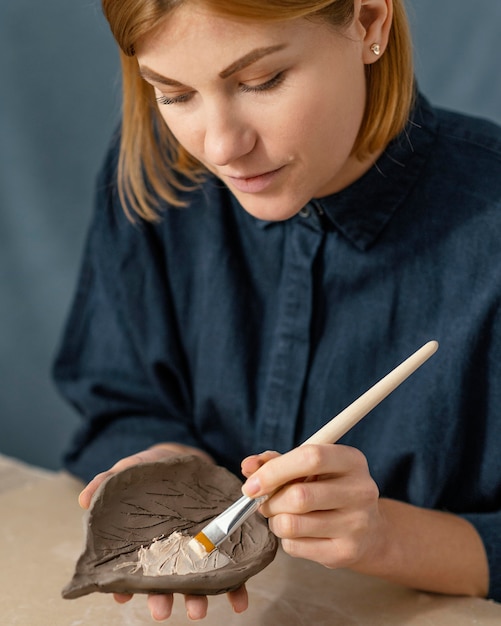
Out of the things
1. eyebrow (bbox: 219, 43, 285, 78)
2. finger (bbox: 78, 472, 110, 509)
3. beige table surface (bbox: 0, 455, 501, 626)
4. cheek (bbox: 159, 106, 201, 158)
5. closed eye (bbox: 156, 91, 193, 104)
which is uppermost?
eyebrow (bbox: 219, 43, 285, 78)

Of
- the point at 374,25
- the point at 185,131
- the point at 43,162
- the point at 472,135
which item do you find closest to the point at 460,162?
the point at 472,135

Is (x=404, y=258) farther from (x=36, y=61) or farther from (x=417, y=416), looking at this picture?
(x=36, y=61)

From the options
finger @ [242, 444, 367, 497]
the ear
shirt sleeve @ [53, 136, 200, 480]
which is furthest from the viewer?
shirt sleeve @ [53, 136, 200, 480]

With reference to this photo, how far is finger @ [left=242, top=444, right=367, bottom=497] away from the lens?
2.15ft

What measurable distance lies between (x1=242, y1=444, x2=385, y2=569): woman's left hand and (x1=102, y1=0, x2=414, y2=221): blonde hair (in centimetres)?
31

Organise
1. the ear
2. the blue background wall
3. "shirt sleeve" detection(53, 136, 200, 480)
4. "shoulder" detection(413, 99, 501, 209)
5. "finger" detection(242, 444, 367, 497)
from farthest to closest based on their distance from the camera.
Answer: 1. the blue background wall
2. "shirt sleeve" detection(53, 136, 200, 480)
3. "shoulder" detection(413, 99, 501, 209)
4. the ear
5. "finger" detection(242, 444, 367, 497)

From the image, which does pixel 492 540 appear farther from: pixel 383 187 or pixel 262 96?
pixel 262 96

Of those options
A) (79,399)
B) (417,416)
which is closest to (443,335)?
(417,416)

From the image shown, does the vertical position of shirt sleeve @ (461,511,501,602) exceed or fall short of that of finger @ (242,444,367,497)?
it falls short

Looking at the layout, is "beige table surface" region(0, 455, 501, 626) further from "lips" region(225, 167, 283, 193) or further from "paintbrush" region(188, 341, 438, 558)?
"lips" region(225, 167, 283, 193)

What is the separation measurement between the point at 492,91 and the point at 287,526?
76cm

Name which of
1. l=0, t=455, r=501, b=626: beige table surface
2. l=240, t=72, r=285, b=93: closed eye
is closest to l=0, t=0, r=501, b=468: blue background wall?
l=0, t=455, r=501, b=626: beige table surface

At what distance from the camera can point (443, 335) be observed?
874 millimetres

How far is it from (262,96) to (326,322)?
0.28m
